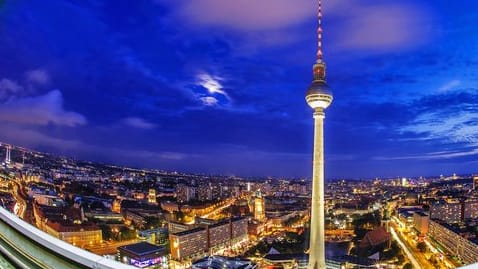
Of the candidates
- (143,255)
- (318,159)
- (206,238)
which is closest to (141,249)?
(143,255)

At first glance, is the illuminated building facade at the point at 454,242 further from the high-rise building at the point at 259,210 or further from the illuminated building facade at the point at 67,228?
the illuminated building facade at the point at 67,228

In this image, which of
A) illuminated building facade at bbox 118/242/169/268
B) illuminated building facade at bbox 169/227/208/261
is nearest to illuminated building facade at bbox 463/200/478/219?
illuminated building facade at bbox 169/227/208/261

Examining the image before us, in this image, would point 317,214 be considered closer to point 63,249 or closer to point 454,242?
point 454,242

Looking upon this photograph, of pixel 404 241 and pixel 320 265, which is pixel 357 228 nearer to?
pixel 404 241

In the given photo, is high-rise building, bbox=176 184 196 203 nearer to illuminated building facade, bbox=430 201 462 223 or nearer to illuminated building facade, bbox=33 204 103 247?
illuminated building facade, bbox=33 204 103 247

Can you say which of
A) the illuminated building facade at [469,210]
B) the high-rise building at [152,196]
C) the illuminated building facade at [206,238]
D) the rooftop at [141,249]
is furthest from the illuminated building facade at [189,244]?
the illuminated building facade at [469,210]

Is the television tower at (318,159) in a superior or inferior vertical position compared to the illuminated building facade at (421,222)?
superior

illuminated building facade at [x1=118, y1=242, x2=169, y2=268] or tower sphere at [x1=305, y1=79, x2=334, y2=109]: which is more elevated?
tower sphere at [x1=305, y1=79, x2=334, y2=109]
